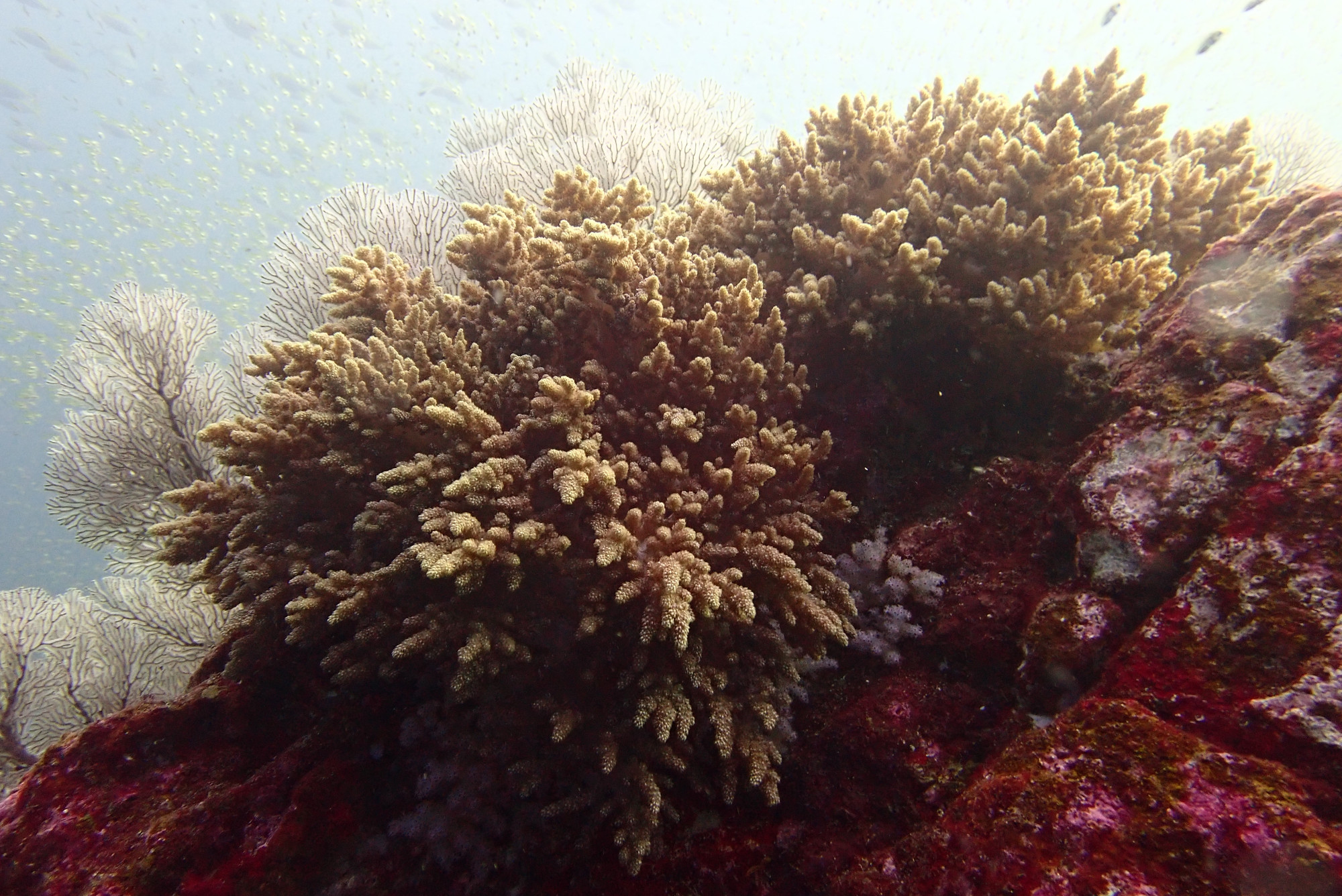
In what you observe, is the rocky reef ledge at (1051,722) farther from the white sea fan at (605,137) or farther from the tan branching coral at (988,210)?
the white sea fan at (605,137)

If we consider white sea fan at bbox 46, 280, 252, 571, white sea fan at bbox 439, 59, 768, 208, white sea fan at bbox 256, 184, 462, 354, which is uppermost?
white sea fan at bbox 439, 59, 768, 208

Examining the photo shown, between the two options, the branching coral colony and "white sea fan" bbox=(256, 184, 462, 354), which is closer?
the branching coral colony

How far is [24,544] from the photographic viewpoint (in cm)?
5178

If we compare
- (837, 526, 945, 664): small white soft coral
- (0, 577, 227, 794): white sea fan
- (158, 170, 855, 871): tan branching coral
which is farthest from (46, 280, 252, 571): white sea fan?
(837, 526, 945, 664): small white soft coral

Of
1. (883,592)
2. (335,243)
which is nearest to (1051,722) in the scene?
(883,592)

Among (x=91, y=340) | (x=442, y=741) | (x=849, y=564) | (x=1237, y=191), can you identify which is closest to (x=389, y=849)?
(x=442, y=741)

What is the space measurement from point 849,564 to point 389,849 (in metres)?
2.48

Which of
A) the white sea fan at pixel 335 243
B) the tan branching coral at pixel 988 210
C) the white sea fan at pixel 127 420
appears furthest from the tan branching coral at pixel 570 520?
the white sea fan at pixel 127 420

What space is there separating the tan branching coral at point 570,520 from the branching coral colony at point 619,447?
1 centimetres

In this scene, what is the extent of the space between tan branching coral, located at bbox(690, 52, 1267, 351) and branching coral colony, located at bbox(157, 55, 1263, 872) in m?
0.02

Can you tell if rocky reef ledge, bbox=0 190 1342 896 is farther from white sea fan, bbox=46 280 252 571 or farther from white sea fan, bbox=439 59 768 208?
white sea fan, bbox=439 59 768 208

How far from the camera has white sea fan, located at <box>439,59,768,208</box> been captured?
5551mm

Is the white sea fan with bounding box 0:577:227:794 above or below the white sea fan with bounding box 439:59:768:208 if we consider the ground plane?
below

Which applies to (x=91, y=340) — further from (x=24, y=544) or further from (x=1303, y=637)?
(x=24, y=544)
